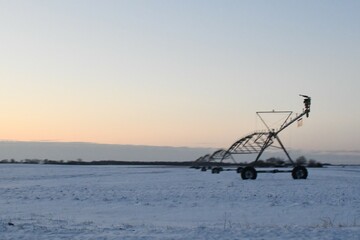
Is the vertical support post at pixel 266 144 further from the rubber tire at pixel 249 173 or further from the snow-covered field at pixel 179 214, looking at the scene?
the snow-covered field at pixel 179 214

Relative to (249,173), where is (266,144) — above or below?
above

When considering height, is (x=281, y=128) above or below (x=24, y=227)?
above

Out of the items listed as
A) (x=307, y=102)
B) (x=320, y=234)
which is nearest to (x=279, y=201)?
(x=320, y=234)

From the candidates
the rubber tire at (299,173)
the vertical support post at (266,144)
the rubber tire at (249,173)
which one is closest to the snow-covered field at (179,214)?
the rubber tire at (249,173)

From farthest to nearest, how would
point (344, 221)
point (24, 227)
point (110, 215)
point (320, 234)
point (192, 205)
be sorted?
point (192, 205) → point (110, 215) → point (344, 221) → point (24, 227) → point (320, 234)

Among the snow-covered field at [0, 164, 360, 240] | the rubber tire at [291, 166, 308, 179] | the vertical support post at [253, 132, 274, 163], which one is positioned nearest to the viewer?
the snow-covered field at [0, 164, 360, 240]

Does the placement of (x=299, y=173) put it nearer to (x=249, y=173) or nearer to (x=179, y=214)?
(x=249, y=173)

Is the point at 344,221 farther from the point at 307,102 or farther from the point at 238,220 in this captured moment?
the point at 307,102

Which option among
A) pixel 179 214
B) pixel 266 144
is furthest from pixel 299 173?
pixel 179 214

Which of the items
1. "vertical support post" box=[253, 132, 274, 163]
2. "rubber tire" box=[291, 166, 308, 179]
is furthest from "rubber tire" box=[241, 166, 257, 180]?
"rubber tire" box=[291, 166, 308, 179]

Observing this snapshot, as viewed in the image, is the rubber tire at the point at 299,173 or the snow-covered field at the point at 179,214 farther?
the rubber tire at the point at 299,173

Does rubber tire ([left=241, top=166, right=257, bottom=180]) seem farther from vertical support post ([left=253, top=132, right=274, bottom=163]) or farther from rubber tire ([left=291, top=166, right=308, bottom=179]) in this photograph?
rubber tire ([left=291, top=166, right=308, bottom=179])

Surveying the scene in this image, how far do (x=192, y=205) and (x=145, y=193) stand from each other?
607cm

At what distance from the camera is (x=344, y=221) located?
18.0 meters
